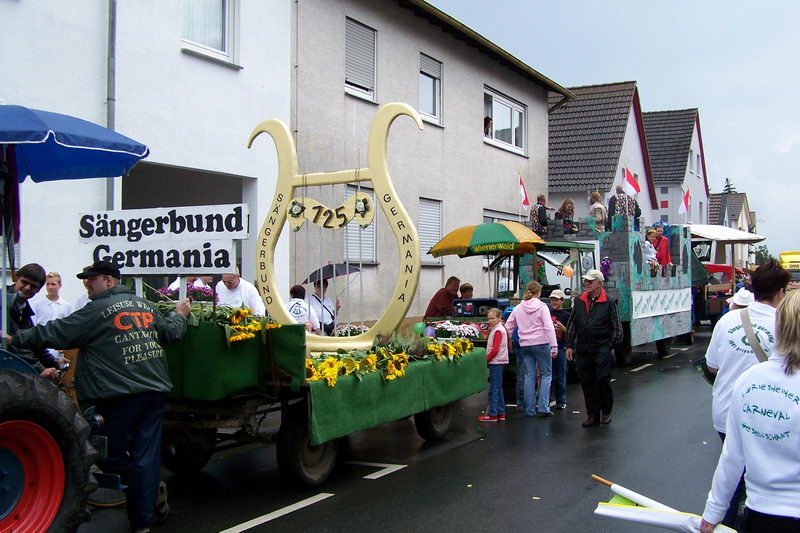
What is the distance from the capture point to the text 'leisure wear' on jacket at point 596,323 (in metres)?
9.63

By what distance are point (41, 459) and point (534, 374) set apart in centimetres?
702

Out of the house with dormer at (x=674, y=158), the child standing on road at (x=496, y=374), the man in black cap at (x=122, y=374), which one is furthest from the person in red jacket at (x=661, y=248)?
the house with dormer at (x=674, y=158)

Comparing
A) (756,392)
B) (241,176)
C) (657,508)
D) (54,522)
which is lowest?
(54,522)

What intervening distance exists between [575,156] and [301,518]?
23.3 metres

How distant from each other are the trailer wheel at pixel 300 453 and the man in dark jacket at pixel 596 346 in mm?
3930

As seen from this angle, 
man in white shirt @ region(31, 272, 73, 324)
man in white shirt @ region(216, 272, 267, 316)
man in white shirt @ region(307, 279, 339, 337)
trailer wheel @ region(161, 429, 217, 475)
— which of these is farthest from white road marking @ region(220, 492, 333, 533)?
man in white shirt @ region(31, 272, 73, 324)

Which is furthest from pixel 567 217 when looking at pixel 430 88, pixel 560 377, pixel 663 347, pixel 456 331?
pixel 560 377

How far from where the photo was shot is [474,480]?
23.1ft

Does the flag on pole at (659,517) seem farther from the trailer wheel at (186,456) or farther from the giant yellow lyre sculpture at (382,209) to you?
the giant yellow lyre sculpture at (382,209)

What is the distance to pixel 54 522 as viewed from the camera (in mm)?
4602

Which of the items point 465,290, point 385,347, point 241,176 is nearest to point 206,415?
point 385,347

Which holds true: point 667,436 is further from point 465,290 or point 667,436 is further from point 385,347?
point 465,290

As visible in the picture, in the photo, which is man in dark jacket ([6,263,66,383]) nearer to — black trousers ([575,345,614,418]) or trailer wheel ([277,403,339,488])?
trailer wheel ([277,403,339,488])

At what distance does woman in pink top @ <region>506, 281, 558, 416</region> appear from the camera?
10.3m
